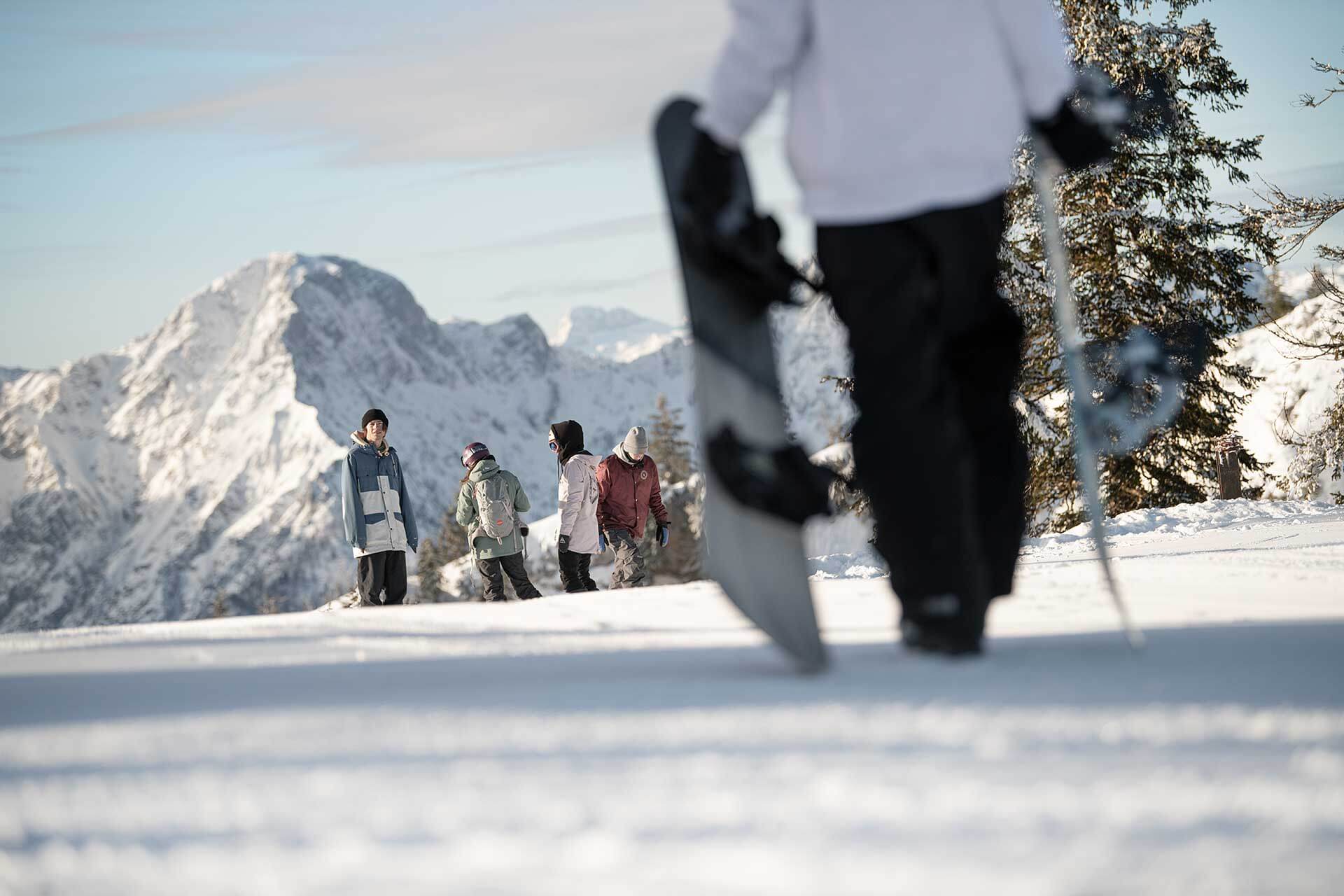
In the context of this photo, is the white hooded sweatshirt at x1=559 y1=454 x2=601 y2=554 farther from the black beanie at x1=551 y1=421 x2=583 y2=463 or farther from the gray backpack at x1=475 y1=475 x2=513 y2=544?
the gray backpack at x1=475 y1=475 x2=513 y2=544

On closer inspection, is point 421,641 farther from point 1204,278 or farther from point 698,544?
point 698,544

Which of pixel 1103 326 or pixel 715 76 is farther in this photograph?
pixel 1103 326

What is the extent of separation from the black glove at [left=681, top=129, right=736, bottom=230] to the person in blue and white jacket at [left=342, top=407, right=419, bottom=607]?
7.51 meters

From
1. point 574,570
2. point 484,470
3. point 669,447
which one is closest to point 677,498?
point 669,447

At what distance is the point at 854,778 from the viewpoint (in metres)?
1.31

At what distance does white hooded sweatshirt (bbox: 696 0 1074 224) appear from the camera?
2270 mm

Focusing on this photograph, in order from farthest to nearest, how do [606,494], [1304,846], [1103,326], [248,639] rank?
[1103,326] → [606,494] → [248,639] → [1304,846]

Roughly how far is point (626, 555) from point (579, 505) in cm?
62

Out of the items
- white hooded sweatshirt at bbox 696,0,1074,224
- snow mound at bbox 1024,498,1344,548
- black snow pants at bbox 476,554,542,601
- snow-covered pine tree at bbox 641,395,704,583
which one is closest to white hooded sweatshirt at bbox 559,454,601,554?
black snow pants at bbox 476,554,542,601

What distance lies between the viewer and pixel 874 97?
2297 millimetres

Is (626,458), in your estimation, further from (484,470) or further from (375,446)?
(375,446)

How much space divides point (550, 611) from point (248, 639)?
105 cm

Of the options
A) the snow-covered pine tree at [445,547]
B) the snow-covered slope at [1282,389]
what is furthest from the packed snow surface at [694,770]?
the snow-covered pine tree at [445,547]

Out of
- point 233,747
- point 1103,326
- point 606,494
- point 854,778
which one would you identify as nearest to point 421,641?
point 233,747
